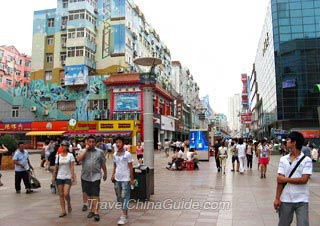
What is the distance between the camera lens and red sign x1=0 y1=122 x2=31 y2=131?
4378 centimetres

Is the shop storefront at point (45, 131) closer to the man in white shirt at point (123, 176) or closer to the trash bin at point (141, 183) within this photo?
the trash bin at point (141, 183)

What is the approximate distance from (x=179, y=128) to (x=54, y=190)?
4986 cm

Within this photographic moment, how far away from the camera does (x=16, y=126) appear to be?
1742 inches

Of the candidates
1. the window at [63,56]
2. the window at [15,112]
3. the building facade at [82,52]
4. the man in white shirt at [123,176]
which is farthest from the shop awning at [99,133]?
the man in white shirt at [123,176]

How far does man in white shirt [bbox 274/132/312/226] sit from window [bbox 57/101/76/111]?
136 feet

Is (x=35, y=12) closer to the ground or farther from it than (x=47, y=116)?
farther from it

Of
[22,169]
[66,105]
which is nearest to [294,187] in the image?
[22,169]

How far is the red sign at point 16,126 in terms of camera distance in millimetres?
43781

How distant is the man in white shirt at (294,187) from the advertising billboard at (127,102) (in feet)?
119

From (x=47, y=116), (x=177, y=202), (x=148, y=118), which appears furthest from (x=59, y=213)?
(x=47, y=116)

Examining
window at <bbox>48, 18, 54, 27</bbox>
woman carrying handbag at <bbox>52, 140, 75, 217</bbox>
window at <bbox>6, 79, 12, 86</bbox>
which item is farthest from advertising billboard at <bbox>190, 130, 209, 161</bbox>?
window at <bbox>6, 79, 12, 86</bbox>

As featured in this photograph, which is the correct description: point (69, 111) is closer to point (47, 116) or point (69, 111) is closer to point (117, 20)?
point (47, 116)

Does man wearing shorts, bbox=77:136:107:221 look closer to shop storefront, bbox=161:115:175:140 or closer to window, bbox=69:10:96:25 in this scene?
window, bbox=69:10:96:25

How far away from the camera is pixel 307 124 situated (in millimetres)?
51750
